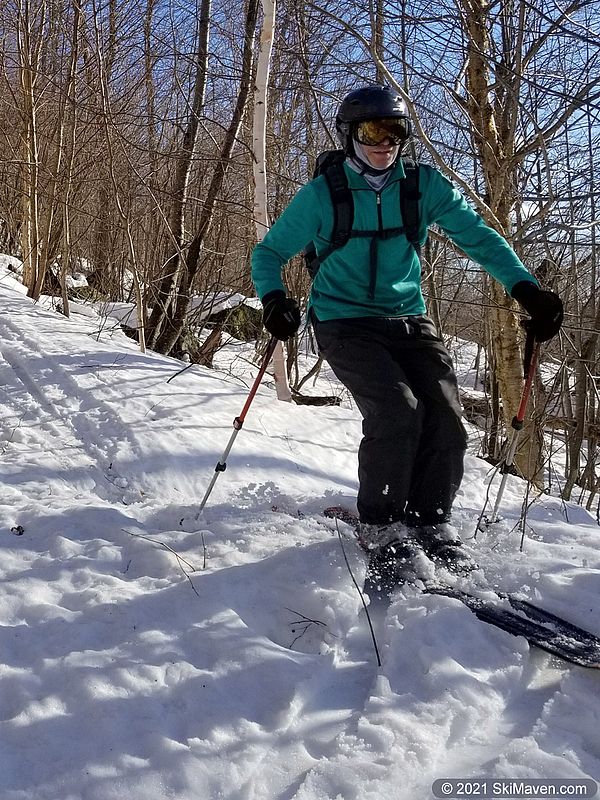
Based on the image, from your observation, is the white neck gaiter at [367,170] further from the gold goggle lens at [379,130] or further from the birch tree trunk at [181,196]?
the birch tree trunk at [181,196]

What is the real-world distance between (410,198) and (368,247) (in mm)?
311

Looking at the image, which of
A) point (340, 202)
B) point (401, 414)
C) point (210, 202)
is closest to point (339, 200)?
point (340, 202)

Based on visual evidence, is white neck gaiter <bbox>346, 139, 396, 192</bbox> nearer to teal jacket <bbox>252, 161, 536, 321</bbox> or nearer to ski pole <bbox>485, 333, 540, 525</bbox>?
teal jacket <bbox>252, 161, 536, 321</bbox>

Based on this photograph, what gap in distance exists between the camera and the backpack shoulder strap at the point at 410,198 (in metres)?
2.88

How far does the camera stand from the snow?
156 centimetres

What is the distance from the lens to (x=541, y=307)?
2.81 metres

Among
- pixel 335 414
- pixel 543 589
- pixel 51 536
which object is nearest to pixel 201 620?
pixel 51 536

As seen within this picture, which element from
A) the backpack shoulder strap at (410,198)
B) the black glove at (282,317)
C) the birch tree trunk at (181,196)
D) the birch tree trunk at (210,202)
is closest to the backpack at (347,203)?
the backpack shoulder strap at (410,198)

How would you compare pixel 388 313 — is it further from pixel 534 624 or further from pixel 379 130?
pixel 534 624

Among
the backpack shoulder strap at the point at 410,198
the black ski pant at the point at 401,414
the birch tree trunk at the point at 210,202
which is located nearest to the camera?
the black ski pant at the point at 401,414

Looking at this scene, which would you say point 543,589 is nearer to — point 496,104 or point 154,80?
point 496,104

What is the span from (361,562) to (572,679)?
942 millimetres

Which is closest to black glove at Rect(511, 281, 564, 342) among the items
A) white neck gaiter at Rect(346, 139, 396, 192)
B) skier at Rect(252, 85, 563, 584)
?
skier at Rect(252, 85, 563, 584)

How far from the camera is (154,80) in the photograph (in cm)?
A: 979
